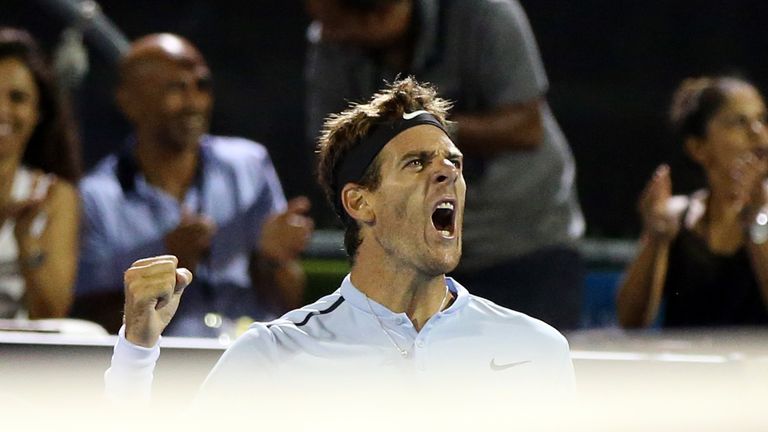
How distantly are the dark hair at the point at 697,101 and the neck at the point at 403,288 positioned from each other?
221 cm

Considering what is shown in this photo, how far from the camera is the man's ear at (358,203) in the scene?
7.75 ft

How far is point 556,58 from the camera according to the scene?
4.36m

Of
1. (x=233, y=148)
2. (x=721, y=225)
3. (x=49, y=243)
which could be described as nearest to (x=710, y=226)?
(x=721, y=225)

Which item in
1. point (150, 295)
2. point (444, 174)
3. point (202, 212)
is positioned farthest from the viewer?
point (202, 212)

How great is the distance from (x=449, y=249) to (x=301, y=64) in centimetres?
217

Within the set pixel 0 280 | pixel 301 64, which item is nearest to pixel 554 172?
pixel 301 64

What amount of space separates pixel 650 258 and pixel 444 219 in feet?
6.82

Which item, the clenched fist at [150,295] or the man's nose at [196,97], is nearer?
the clenched fist at [150,295]

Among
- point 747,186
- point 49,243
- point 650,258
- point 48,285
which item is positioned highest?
point 747,186

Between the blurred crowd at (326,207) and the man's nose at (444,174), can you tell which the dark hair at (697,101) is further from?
the man's nose at (444,174)

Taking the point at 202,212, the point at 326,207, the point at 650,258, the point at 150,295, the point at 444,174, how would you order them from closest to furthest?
the point at 150,295 < the point at 444,174 < the point at 326,207 < the point at 650,258 < the point at 202,212

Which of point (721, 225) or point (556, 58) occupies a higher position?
point (556, 58)

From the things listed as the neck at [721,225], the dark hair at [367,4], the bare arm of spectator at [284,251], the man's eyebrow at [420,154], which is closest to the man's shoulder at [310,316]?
the man's eyebrow at [420,154]

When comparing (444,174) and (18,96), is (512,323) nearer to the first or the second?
(444,174)
